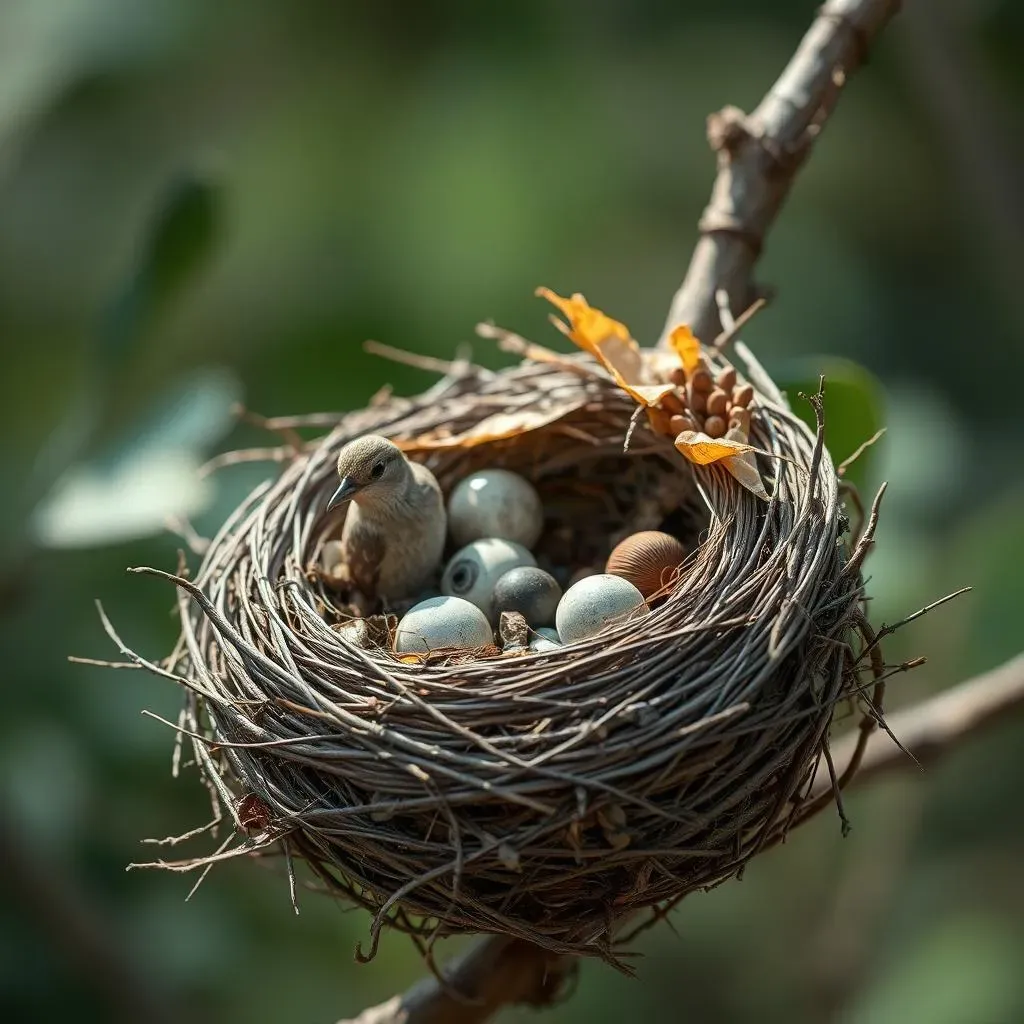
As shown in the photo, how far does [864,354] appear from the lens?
6.20 m

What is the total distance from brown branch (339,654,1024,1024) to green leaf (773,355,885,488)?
40 centimetres

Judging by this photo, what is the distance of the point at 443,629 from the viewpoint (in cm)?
186

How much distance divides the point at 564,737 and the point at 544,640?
1.19ft

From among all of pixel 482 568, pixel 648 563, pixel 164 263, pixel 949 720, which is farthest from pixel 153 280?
A: pixel 949 720

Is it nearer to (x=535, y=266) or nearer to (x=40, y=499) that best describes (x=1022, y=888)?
(x=535, y=266)

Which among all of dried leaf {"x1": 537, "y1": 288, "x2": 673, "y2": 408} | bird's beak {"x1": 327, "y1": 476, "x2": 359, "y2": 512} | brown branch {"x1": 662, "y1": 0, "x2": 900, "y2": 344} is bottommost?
bird's beak {"x1": 327, "y1": 476, "x2": 359, "y2": 512}

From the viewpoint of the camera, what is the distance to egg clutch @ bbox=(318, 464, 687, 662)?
1827 millimetres

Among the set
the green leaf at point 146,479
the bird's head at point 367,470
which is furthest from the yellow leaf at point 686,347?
the green leaf at point 146,479

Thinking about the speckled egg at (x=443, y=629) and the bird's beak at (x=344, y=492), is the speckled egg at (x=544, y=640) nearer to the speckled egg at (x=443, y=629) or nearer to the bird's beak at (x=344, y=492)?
the speckled egg at (x=443, y=629)

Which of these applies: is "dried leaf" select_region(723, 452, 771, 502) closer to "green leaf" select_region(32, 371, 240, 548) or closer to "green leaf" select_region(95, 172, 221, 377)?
A: "green leaf" select_region(32, 371, 240, 548)

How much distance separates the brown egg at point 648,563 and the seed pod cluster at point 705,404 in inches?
6.6

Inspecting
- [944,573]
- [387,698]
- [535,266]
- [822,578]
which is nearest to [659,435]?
[822,578]

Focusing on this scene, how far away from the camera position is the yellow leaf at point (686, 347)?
1923mm

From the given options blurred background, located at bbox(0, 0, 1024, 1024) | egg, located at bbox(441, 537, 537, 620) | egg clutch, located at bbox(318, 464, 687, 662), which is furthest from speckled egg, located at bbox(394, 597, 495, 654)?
blurred background, located at bbox(0, 0, 1024, 1024)
